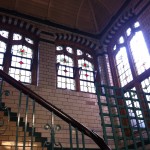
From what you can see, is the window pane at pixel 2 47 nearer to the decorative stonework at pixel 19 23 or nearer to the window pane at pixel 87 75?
the decorative stonework at pixel 19 23

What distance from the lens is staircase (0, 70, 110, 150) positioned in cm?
244

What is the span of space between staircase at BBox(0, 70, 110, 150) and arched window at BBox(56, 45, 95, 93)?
1548mm

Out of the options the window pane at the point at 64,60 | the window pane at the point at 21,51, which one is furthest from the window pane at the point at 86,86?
the window pane at the point at 21,51

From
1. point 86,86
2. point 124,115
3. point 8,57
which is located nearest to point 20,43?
point 8,57

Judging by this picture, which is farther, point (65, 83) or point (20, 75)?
point (65, 83)

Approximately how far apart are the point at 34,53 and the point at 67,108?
2.23 metres

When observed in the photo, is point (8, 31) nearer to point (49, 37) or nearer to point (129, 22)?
point (49, 37)

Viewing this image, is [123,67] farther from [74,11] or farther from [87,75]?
[74,11]

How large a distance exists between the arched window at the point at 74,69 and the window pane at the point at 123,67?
3.18 feet

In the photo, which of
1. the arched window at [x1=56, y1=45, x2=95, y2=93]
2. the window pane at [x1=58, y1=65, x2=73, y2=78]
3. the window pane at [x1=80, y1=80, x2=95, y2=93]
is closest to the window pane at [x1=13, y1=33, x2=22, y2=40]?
the arched window at [x1=56, y1=45, x2=95, y2=93]

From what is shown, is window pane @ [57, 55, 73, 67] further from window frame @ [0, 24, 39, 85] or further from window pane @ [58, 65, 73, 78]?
window frame @ [0, 24, 39, 85]

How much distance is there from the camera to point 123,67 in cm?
763

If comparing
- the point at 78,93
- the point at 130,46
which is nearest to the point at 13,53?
the point at 78,93

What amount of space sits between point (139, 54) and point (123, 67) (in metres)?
0.84
